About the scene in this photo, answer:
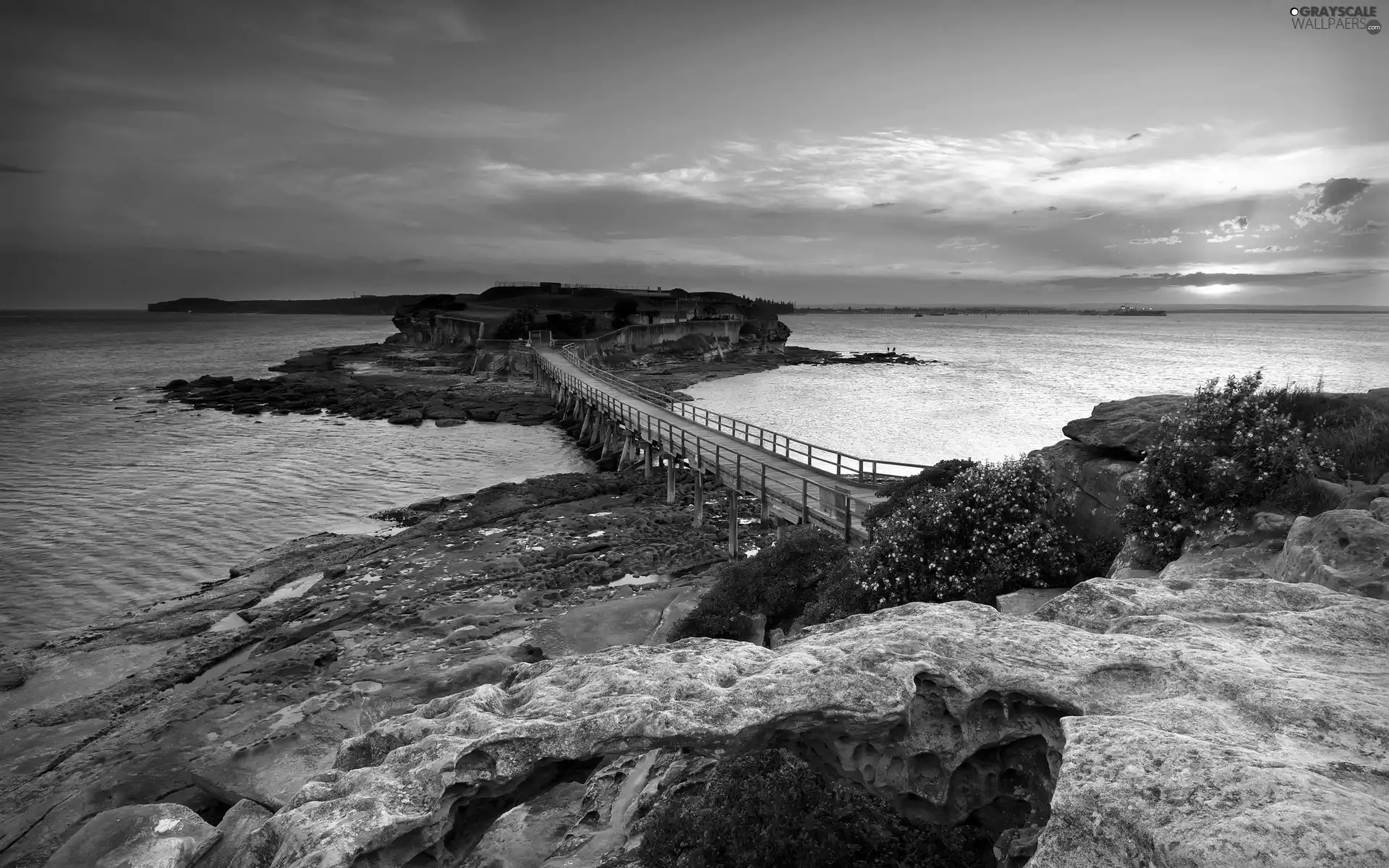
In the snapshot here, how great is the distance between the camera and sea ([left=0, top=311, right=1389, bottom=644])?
71.5ft

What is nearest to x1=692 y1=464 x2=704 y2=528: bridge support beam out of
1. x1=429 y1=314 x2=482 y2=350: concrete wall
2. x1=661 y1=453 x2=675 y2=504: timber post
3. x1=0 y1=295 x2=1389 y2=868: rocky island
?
x1=661 y1=453 x2=675 y2=504: timber post

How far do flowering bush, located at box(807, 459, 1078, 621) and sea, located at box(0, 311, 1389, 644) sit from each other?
521 cm

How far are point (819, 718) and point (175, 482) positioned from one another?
3478 centimetres

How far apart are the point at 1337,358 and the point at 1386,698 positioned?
128 m

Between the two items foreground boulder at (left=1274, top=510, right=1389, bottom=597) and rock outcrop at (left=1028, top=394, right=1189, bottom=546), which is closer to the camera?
foreground boulder at (left=1274, top=510, right=1389, bottom=597)

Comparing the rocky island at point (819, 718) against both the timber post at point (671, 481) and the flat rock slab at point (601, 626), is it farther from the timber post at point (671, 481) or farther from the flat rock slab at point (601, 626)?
the timber post at point (671, 481)

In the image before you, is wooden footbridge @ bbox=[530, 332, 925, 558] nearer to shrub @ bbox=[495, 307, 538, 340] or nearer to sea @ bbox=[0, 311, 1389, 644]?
sea @ bbox=[0, 311, 1389, 644]

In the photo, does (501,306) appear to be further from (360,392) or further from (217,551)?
(217,551)

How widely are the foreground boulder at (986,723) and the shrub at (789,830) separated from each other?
9.2 inches

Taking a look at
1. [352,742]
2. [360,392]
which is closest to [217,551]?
[352,742]

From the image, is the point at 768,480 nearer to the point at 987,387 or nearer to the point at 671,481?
the point at 671,481

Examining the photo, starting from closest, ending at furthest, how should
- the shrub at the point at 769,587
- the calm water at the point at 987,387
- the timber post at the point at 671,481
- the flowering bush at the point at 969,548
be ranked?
the flowering bush at the point at 969,548, the shrub at the point at 769,587, the timber post at the point at 671,481, the calm water at the point at 987,387

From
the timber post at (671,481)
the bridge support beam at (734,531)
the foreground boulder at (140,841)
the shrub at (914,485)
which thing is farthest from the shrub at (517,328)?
the foreground boulder at (140,841)

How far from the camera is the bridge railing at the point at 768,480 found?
1648cm
